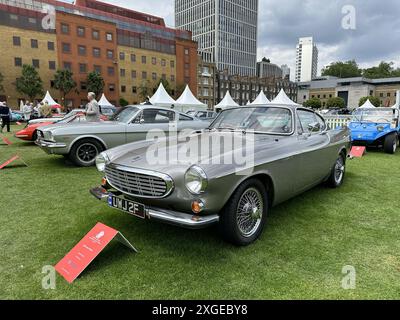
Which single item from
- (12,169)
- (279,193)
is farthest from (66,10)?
(279,193)

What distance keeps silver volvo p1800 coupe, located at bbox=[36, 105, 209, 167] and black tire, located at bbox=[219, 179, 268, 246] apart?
15.7ft

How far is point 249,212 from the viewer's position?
323 centimetres

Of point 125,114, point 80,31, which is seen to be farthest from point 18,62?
point 125,114

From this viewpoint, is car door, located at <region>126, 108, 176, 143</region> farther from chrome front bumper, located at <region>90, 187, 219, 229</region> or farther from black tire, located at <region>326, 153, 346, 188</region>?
chrome front bumper, located at <region>90, 187, 219, 229</region>

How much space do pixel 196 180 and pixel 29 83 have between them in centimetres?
4940

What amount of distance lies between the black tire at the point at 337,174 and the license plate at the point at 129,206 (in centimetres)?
385

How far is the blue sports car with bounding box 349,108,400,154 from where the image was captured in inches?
384

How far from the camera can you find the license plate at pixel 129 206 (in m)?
2.95

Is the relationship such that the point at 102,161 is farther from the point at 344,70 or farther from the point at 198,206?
the point at 344,70

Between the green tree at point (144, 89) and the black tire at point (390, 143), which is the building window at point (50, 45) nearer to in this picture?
the green tree at point (144, 89)
